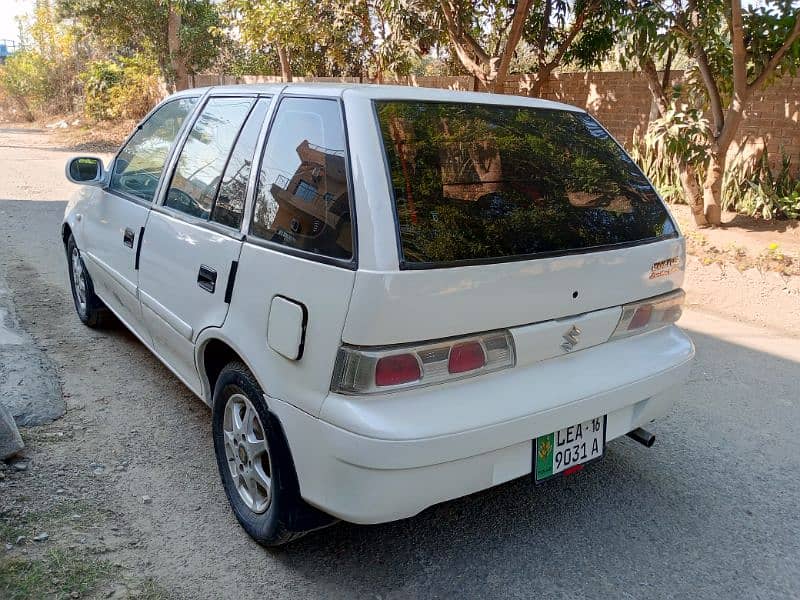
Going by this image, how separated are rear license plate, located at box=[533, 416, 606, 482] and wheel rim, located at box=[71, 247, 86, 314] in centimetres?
373

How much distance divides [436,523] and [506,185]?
143 centimetres

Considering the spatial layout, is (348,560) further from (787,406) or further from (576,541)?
(787,406)

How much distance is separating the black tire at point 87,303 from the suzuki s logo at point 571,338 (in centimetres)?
355

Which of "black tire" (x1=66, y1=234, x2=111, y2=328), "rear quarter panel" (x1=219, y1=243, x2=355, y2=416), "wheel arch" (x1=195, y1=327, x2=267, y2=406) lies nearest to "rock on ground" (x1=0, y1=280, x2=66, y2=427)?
"black tire" (x1=66, y1=234, x2=111, y2=328)

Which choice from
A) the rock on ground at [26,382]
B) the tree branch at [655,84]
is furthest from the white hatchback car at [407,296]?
the tree branch at [655,84]

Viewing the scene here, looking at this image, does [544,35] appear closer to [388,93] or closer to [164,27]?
[388,93]

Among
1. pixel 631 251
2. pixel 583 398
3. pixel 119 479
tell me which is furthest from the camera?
pixel 119 479

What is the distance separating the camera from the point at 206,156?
3.26m

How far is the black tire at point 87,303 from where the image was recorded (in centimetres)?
489

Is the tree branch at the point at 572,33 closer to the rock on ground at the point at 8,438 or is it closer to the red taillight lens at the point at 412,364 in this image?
the red taillight lens at the point at 412,364

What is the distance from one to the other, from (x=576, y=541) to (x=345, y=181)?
5.61ft

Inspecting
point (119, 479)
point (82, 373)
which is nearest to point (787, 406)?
point (119, 479)

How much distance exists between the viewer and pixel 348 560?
105 inches

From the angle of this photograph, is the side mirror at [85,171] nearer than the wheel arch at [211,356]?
No
